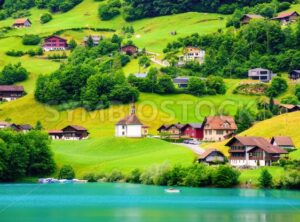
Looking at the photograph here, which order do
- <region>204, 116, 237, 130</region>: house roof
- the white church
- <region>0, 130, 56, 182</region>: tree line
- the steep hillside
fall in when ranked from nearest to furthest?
<region>0, 130, 56, 182</region>: tree line < the steep hillside < the white church < <region>204, 116, 237, 130</region>: house roof

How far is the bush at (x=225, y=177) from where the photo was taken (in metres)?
108

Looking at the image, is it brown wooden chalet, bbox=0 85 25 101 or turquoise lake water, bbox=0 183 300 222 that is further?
brown wooden chalet, bbox=0 85 25 101

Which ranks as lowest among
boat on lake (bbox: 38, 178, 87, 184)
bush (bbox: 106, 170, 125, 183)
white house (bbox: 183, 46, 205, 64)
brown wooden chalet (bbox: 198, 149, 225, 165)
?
boat on lake (bbox: 38, 178, 87, 184)

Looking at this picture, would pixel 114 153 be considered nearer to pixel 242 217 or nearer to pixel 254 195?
pixel 254 195

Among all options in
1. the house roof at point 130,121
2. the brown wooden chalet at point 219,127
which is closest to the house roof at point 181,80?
the brown wooden chalet at point 219,127

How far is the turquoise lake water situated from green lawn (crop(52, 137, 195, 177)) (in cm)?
1022

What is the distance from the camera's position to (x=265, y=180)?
105 metres

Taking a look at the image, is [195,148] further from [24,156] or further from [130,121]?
[24,156]

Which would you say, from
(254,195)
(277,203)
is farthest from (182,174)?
(277,203)

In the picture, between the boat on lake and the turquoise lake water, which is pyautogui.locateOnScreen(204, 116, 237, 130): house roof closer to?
the boat on lake

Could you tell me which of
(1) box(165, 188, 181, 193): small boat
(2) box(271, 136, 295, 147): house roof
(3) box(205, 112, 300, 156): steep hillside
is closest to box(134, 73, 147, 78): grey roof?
(3) box(205, 112, 300, 156): steep hillside

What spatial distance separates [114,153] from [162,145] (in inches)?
326

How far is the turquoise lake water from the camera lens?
253ft

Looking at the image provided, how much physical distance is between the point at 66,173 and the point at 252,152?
2612 cm
